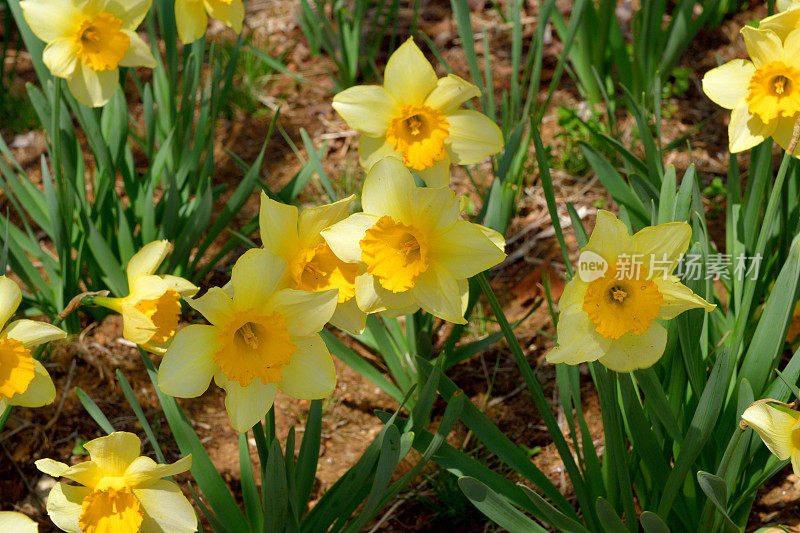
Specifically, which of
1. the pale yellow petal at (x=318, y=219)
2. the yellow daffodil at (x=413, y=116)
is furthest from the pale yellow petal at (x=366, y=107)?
the pale yellow petal at (x=318, y=219)

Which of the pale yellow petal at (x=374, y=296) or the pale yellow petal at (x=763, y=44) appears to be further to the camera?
the pale yellow petal at (x=763, y=44)

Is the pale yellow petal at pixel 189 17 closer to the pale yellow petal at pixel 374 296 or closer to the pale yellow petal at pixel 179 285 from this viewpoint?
the pale yellow petal at pixel 179 285

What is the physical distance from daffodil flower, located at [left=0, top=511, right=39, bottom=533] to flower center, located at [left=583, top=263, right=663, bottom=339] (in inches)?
44.1

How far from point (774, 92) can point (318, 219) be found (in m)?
→ 1.16

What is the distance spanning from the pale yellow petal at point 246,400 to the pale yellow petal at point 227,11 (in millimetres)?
1244

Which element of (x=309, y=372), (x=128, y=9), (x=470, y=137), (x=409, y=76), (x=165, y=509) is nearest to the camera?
(x=309, y=372)

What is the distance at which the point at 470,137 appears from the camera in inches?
79.4

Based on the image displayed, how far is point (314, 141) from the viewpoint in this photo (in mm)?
3627

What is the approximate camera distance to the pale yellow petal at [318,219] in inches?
56.7

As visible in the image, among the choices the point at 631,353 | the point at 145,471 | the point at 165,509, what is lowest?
the point at 165,509


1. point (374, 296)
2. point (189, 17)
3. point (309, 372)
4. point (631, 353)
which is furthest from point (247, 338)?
point (189, 17)

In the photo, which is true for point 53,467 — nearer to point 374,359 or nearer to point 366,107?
point 366,107

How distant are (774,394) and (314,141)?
7.99ft

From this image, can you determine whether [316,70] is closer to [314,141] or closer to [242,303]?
[314,141]
